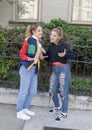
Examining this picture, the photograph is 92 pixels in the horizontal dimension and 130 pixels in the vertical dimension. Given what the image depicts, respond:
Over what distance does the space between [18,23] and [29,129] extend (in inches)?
169

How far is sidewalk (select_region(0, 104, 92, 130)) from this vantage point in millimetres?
4770

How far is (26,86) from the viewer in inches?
191

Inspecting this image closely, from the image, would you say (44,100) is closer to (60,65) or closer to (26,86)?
(26,86)

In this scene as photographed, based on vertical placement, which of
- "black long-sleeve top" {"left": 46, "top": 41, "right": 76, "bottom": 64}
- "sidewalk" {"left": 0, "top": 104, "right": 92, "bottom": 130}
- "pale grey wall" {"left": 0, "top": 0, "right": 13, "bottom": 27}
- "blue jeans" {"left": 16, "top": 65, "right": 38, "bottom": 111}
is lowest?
"sidewalk" {"left": 0, "top": 104, "right": 92, "bottom": 130}

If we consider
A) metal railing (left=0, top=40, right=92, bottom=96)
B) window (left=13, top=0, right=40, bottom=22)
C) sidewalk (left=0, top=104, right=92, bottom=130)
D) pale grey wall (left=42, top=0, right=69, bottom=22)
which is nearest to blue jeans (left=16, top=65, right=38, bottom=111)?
sidewalk (left=0, top=104, right=92, bottom=130)

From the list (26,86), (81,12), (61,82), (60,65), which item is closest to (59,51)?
(60,65)

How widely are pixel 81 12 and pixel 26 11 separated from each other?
1481mm

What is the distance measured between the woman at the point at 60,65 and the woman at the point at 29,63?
0.21 metres

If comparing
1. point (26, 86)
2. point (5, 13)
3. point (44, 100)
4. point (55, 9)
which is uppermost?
point (55, 9)

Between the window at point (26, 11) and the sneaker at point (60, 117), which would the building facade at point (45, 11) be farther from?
the sneaker at point (60, 117)

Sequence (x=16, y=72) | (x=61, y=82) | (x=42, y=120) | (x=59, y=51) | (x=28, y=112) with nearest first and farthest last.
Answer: (x=59, y=51), (x=61, y=82), (x=42, y=120), (x=28, y=112), (x=16, y=72)

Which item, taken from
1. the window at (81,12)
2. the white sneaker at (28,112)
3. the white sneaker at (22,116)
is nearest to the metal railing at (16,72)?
the white sneaker at (28,112)

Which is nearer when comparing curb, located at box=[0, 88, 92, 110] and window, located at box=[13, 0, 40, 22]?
curb, located at box=[0, 88, 92, 110]

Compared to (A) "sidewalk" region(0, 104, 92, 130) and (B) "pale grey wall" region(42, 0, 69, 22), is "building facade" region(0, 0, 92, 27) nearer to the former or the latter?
(B) "pale grey wall" region(42, 0, 69, 22)
